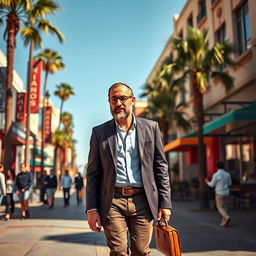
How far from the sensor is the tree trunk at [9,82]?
44.7 feet

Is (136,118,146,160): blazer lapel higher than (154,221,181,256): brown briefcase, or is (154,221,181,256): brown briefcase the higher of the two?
(136,118,146,160): blazer lapel

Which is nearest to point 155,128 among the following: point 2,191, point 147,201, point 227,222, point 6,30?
point 147,201

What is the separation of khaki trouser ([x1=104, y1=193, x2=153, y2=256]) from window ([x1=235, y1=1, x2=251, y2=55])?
14.9 m

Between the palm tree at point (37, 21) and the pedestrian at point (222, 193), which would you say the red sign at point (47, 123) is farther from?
the pedestrian at point (222, 193)

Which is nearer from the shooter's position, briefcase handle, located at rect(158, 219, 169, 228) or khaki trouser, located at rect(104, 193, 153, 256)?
khaki trouser, located at rect(104, 193, 153, 256)

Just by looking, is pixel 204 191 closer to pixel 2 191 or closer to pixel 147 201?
pixel 2 191

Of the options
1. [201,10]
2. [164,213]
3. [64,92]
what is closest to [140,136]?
[164,213]

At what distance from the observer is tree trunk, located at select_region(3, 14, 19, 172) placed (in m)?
13.6

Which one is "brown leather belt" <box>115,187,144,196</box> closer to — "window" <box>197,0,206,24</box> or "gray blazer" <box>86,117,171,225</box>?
"gray blazer" <box>86,117,171,225</box>

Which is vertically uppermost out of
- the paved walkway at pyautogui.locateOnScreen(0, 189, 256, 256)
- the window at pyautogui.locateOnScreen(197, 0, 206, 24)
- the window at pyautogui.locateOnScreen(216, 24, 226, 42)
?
the window at pyautogui.locateOnScreen(197, 0, 206, 24)

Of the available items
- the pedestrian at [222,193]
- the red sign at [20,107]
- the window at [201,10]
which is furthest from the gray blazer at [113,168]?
the window at [201,10]

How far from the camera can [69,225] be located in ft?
32.1

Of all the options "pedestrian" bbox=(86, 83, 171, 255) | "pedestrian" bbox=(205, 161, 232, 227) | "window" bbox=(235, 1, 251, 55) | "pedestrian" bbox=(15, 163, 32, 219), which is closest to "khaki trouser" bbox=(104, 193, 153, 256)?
"pedestrian" bbox=(86, 83, 171, 255)

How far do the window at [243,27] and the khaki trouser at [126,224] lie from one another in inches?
587
